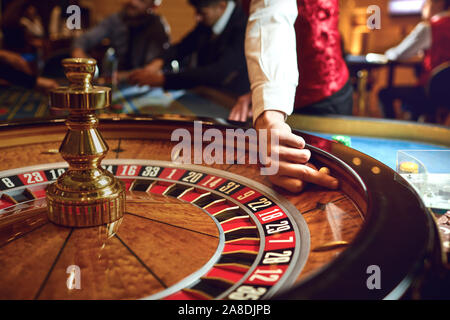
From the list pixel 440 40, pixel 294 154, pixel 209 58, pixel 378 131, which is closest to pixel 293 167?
pixel 294 154

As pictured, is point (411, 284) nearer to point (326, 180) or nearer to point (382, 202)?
point (382, 202)

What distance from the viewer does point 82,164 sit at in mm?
888

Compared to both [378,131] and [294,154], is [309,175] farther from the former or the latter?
[378,131]

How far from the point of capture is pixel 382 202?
714 mm

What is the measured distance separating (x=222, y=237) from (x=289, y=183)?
237mm

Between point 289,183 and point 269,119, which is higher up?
point 269,119

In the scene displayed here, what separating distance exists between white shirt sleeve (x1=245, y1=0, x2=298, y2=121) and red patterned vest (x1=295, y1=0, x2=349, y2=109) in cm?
39

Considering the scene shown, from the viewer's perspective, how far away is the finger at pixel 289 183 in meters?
0.99

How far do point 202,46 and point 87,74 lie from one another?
382 cm

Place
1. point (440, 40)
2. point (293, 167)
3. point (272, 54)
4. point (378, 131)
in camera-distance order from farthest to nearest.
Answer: point (440, 40), point (378, 131), point (272, 54), point (293, 167)

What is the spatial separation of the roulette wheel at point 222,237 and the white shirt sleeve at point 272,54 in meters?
0.16

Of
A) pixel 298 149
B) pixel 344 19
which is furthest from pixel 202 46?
pixel 344 19

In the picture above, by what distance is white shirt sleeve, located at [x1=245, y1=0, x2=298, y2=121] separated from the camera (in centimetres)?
127

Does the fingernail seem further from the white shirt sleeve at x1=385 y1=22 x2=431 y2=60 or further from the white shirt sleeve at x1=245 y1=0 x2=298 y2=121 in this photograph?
the white shirt sleeve at x1=385 y1=22 x2=431 y2=60
